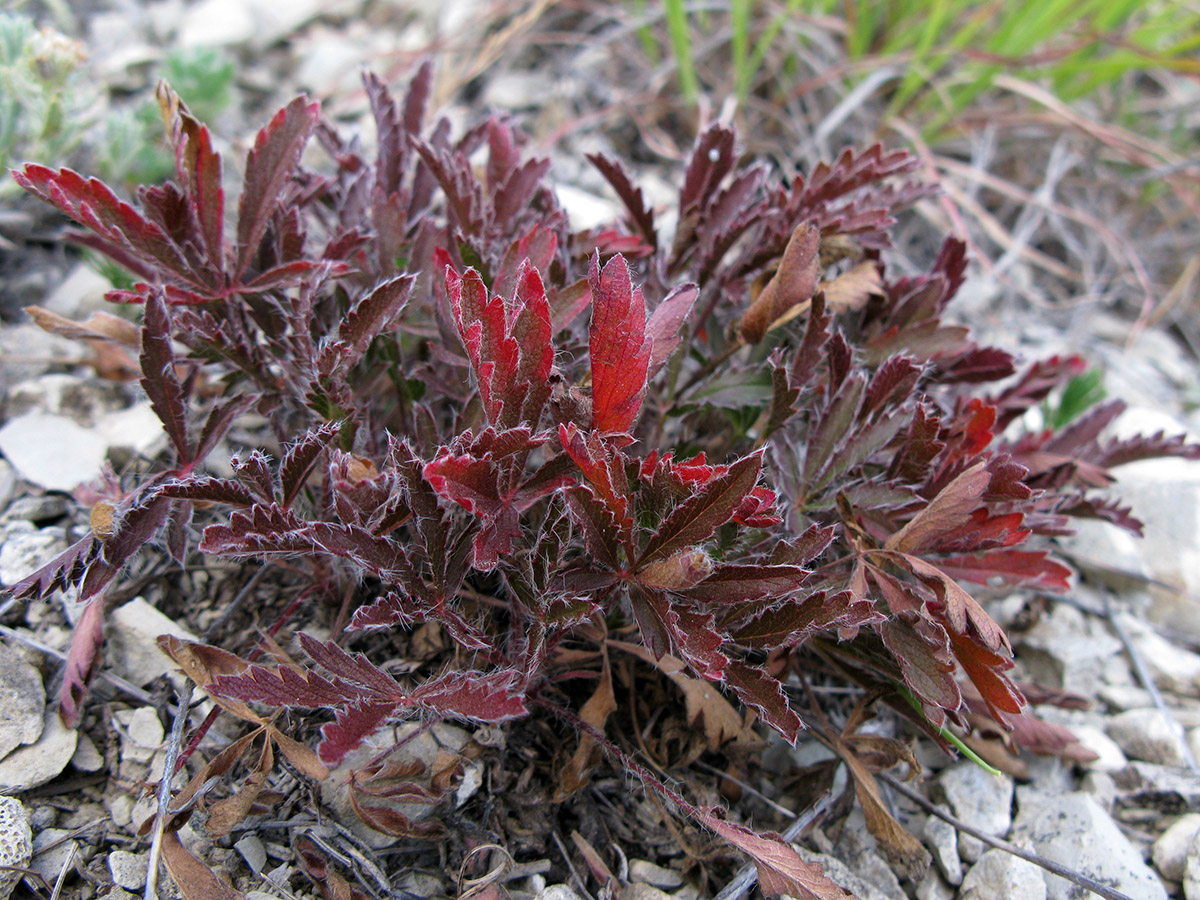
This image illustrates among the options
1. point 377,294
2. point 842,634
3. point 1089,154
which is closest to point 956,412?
point 842,634

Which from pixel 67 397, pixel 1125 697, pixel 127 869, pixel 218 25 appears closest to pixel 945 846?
pixel 1125 697

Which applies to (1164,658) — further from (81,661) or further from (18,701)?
(18,701)

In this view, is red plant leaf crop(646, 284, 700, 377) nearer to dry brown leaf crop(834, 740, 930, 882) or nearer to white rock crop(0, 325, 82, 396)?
dry brown leaf crop(834, 740, 930, 882)

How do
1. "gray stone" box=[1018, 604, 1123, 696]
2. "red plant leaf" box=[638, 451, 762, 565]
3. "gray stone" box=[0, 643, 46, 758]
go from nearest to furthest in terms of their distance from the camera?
"red plant leaf" box=[638, 451, 762, 565] < "gray stone" box=[0, 643, 46, 758] < "gray stone" box=[1018, 604, 1123, 696]

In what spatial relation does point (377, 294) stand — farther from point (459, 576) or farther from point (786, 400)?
point (786, 400)

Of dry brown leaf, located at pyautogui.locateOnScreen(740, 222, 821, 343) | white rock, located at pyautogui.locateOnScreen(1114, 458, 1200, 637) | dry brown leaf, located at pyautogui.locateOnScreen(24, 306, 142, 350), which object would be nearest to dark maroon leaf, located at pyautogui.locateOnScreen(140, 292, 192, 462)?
dry brown leaf, located at pyautogui.locateOnScreen(24, 306, 142, 350)

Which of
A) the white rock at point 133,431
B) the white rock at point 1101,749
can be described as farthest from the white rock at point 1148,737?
the white rock at point 133,431

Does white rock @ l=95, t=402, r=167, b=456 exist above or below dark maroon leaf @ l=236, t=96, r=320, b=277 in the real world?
below
